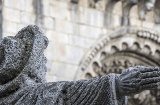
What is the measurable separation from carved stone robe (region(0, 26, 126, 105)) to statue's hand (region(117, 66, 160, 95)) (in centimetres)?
7

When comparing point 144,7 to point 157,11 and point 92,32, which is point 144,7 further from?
point 92,32

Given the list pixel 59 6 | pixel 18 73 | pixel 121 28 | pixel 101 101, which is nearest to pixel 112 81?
pixel 101 101

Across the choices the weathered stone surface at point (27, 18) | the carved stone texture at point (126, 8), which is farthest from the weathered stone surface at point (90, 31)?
the weathered stone surface at point (27, 18)

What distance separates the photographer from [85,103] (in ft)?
11.9

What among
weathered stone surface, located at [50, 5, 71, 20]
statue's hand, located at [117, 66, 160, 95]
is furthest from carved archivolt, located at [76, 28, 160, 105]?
statue's hand, located at [117, 66, 160, 95]

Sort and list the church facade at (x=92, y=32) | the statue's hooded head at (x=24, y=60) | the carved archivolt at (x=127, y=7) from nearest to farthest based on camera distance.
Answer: the statue's hooded head at (x=24, y=60), the church facade at (x=92, y=32), the carved archivolt at (x=127, y=7)

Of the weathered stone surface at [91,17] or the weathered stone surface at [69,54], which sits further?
the weathered stone surface at [91,17]

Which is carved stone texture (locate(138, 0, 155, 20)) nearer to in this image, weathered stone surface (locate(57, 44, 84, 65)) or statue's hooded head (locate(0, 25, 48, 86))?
weathered stone surface (locate(57, 44, 84, 65))

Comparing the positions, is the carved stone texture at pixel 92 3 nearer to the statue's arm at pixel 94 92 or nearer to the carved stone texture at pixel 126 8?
the carved stone texture at pixel 126 8

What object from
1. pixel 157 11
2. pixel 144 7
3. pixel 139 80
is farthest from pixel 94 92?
pixel 157 11

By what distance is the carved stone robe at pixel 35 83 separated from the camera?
11.8 feet

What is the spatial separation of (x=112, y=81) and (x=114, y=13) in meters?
10.4

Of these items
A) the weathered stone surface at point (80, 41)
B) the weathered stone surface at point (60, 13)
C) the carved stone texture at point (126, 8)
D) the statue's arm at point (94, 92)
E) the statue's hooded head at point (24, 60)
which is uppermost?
the carved stone texture at point (126, 8)

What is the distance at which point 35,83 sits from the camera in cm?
394
